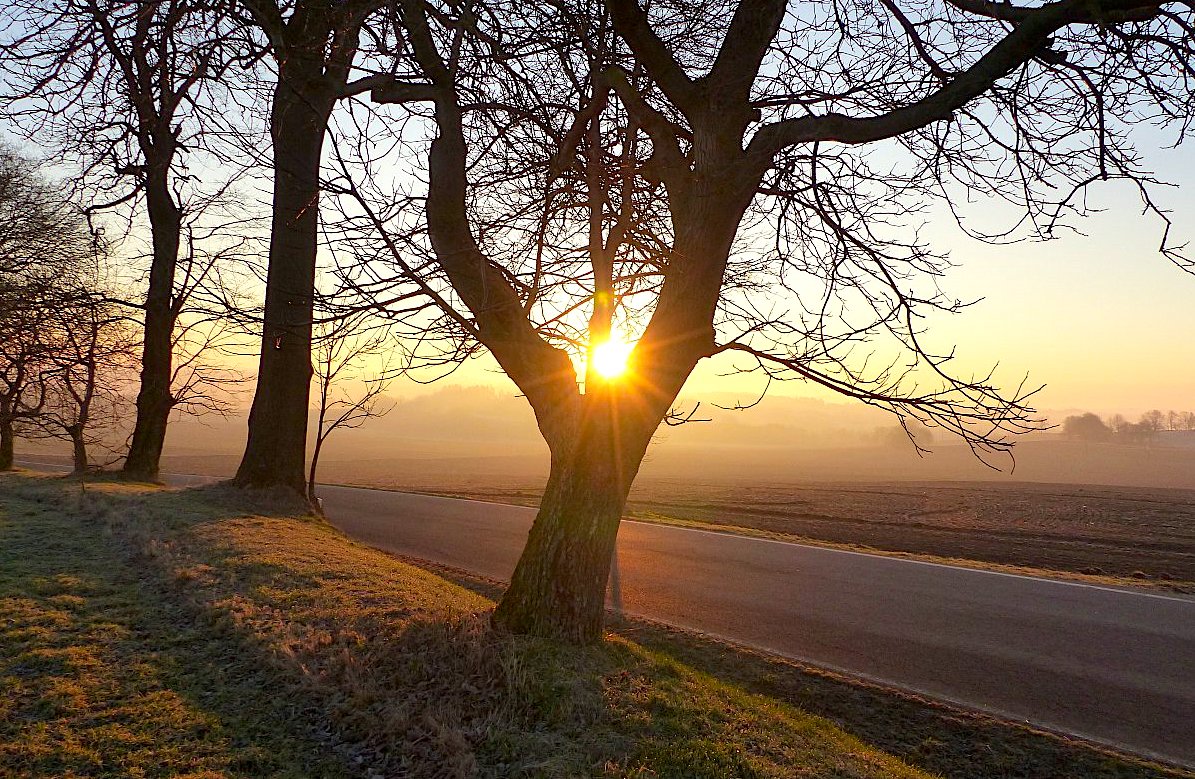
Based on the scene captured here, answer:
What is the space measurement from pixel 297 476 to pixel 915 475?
73.3m

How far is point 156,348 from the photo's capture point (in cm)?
1636

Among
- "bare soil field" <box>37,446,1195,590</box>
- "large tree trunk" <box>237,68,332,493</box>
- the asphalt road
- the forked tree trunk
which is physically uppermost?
"large tree trunk" <box>237,68,332,493</box>

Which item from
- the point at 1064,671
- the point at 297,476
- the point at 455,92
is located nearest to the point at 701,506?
the point at 297,476

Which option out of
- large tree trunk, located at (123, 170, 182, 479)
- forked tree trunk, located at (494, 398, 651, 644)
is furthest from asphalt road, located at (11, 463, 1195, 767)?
large tree trunk, located at (123, 170, 182, 479)

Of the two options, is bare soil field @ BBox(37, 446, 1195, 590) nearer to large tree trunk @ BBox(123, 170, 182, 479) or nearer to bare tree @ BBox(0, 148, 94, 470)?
large tree trunk @ BBox(123, 170, 182, 479)

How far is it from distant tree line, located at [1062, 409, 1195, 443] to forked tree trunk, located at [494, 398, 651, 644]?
126 m

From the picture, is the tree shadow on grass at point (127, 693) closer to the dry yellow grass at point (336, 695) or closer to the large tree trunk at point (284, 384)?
the dry yellow grass at point (336, 695)

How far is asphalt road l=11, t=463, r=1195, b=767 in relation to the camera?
5.60 meters

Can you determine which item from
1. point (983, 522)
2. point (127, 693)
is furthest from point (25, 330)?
point (983, 522)

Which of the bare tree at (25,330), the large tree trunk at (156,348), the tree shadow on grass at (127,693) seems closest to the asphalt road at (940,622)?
the tree shadow on grass at (127,693)

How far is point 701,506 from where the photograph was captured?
84.7 ft

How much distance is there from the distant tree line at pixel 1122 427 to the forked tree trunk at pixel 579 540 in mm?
125703

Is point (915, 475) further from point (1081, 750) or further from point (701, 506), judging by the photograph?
point (1081, 750)

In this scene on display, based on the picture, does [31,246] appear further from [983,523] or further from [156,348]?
[983,523]
